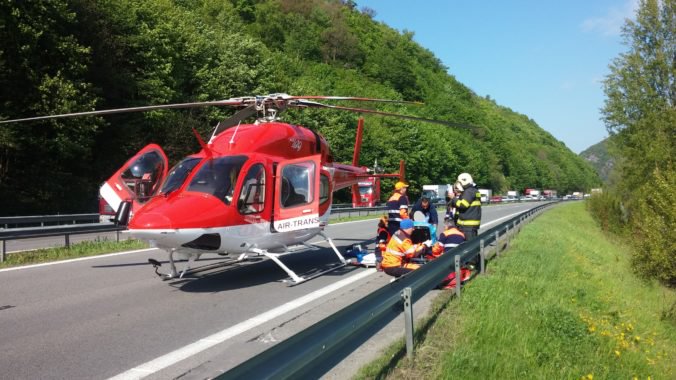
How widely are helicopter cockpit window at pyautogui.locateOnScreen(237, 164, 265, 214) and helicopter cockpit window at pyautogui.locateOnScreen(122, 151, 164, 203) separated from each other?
162 cm

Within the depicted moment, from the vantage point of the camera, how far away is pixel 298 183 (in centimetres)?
917

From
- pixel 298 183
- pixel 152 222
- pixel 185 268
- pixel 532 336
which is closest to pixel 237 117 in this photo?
pixel 298 183

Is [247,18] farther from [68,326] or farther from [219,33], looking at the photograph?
[68,326]

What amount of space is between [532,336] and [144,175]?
659cm

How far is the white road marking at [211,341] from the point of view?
15.3 ft

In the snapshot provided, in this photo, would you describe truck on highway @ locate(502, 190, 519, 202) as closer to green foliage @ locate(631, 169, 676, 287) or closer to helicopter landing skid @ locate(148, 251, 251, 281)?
green foliage @ locate(631, 169, 676, 287)

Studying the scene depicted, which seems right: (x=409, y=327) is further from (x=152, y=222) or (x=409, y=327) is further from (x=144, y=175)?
(x=144, y=175)

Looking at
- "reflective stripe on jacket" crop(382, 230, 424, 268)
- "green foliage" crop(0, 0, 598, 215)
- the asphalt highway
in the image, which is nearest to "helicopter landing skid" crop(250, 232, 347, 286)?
the asphalt highway

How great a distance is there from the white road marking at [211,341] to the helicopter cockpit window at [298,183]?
1658 mm

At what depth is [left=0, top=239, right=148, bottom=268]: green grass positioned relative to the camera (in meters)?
11.2

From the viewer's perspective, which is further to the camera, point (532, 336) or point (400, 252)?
point (400, 252)

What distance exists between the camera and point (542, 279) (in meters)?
8.98

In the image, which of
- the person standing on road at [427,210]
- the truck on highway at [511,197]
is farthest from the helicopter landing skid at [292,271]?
the truck on highway at [511,197]

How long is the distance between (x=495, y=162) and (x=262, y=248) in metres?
93.1
